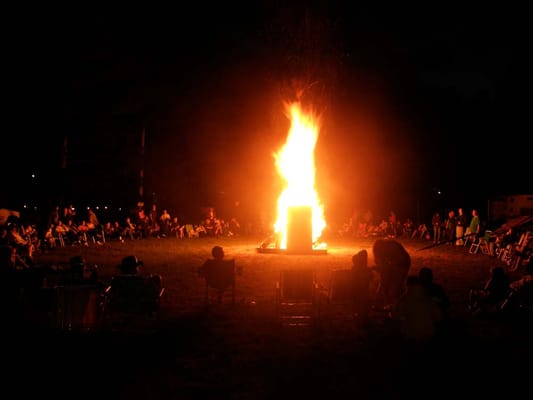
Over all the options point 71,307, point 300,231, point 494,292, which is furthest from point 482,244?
point 71,307

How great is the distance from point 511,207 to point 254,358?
19.8 m

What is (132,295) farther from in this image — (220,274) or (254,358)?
(254,358)

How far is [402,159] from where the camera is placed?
115ft

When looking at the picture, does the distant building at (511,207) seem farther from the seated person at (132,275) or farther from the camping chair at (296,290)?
the seated person at (132,275)

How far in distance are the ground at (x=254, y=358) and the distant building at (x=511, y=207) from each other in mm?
13638

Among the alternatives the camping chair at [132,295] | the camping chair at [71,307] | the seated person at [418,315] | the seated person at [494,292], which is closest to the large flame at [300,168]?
the seated person at [494,292]

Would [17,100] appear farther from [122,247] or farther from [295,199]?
[295,199]

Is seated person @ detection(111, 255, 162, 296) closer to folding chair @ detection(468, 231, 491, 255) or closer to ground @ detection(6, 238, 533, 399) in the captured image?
ground @ detection(6, 238, 533, 399)

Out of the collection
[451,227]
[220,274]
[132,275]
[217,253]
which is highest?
[451,227]

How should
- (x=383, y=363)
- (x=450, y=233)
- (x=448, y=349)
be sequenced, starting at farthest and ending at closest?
(x=450, y=233)
(x=448, y=349)
(x=383, y=363)

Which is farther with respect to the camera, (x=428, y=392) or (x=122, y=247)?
(x=122, y=247)

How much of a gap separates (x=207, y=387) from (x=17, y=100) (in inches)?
942

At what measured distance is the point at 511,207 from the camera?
24.0 m

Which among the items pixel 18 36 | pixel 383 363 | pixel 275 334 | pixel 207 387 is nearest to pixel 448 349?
pixel 383 363
